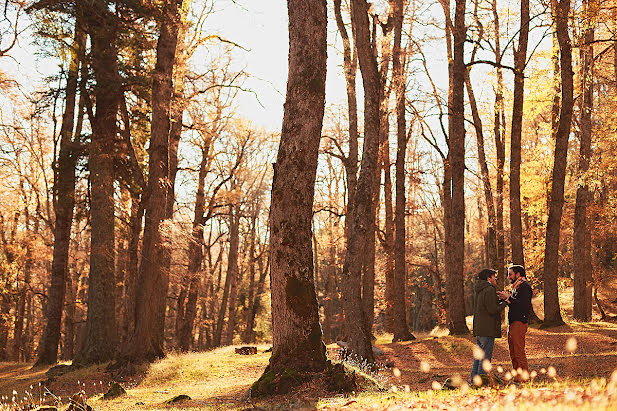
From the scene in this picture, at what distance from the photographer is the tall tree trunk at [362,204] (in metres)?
12.0

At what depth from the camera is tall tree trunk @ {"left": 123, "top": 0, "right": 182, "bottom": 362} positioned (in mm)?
14367

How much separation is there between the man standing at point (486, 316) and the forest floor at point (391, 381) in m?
0.76

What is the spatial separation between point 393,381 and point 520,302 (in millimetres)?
3754

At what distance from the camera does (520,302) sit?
8055 millimetres

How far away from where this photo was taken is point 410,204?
2756 cm

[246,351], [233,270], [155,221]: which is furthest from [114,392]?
[233,270]

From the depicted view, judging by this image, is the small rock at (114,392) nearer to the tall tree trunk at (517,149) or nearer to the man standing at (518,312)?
the man standing at (518,312)

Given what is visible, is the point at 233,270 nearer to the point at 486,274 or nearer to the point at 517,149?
the point at 517,149

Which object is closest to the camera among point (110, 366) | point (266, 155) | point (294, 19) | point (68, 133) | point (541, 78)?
point (294, 19)

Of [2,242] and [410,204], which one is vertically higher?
[410,204]

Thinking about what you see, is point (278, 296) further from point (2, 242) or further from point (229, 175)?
point (2, 242)

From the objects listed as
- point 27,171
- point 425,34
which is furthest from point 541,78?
point 27,171

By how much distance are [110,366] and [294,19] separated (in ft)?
34.7

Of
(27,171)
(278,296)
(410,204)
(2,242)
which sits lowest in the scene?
(278,296)
